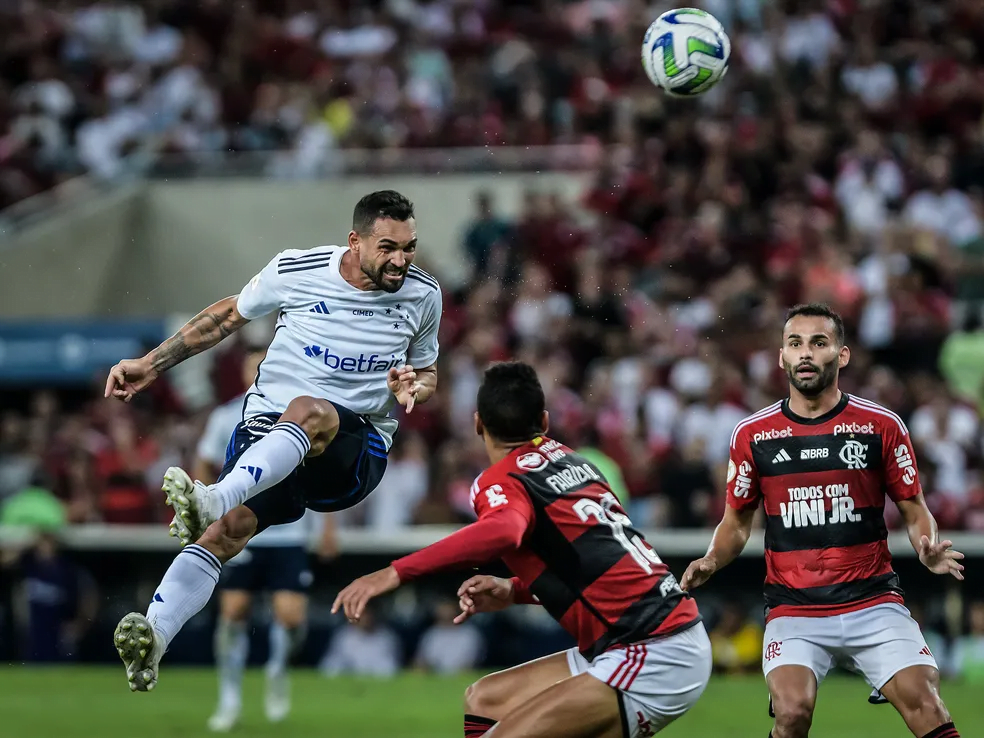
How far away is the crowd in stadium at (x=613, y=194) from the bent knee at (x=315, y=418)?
306 inches

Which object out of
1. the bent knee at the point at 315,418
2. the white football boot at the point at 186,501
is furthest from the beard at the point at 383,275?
the white football boot at the point at 186,501

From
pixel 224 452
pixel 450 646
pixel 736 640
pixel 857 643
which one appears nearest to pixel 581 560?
pixel 857 643

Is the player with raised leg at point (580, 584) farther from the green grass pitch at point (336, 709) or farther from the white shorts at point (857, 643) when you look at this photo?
the green grass pitch at point (336, 709)

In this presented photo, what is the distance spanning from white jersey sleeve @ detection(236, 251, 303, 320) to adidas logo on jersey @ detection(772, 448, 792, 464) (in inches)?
101

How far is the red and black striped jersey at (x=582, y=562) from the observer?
644cm

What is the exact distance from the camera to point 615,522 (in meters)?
6.54

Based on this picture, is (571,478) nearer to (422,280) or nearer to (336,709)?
(422,280)

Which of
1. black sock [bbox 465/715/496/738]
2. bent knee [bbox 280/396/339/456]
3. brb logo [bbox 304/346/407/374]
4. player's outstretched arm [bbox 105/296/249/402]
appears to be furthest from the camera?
brb logo [bbox 304/346/407/374]

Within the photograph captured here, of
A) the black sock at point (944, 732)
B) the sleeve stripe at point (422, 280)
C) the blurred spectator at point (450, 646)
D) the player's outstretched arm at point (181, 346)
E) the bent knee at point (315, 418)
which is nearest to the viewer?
the black sock at point (944, 732)

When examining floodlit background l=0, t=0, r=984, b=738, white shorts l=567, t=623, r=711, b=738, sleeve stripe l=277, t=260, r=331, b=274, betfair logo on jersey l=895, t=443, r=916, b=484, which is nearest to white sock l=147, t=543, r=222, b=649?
sleeve stripe l=277, t=260, r=331, b=274

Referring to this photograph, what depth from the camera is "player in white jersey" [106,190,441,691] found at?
7.89 m

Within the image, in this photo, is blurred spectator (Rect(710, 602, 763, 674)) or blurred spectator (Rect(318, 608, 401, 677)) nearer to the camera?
blurred spectator (Rect(710, 602, 763, 674))

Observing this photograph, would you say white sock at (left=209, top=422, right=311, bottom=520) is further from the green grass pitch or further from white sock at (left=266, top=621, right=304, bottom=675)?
white sock at (left=266, top=621, right=304, bottom=675)

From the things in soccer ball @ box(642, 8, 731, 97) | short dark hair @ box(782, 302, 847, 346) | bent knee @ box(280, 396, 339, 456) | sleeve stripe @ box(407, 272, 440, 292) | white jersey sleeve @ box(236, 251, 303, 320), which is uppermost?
soccer ball @ box(642, 8, 731, 97)
